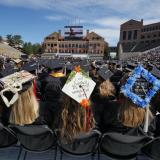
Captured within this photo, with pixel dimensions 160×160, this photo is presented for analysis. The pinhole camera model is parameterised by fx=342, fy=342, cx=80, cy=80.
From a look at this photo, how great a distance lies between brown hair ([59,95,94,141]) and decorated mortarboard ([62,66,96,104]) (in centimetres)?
7

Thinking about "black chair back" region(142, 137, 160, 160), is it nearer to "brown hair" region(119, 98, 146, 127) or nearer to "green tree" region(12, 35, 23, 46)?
"brown hair" region(119, 98, 146, 127)

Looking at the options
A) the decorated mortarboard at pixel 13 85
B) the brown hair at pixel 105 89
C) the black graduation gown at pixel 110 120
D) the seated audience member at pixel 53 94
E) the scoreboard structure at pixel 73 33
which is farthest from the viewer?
the scoreboard structure at pixel 73 33

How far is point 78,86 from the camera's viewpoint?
416cm

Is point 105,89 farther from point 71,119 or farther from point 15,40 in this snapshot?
point 15,40

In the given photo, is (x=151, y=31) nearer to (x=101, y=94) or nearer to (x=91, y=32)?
(x=91, y=32)

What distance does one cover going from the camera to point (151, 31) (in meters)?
104

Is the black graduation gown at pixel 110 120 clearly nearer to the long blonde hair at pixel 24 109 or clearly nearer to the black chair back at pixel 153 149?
the black chair back at pixel 153 149

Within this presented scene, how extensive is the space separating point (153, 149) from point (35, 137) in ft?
4.64

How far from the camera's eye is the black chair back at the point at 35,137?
408cm

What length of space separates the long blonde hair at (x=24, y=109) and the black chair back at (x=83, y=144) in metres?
0.51

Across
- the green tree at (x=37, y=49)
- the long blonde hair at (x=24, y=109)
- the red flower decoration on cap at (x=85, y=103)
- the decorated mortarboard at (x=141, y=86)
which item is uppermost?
the decorated mortarboard at (x=141, y=86)

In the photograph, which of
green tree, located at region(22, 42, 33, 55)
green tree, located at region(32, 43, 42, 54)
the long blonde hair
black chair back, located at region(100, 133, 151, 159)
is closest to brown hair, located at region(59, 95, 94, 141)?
black chair back, located at region(100, 133, 151, 159)

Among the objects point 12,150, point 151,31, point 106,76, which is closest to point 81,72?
point 12,150

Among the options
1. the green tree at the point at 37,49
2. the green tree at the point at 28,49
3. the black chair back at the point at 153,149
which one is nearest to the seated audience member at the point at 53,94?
the black chair back at the point at 153,149
